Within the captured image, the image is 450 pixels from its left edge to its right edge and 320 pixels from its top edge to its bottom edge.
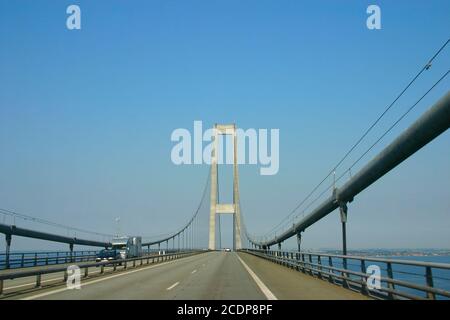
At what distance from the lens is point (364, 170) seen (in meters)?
24.1

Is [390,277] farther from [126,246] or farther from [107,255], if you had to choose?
[126,246]

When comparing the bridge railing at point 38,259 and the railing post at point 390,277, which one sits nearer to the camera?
the railing post at point 390,277

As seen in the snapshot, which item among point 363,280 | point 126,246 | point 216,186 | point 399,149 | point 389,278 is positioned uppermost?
point 216,186

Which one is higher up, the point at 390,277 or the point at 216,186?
the point at 216,186

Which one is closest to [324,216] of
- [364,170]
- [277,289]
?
[364,170]

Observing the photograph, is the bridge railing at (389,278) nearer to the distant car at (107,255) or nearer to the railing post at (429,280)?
the railing post at (429,280)

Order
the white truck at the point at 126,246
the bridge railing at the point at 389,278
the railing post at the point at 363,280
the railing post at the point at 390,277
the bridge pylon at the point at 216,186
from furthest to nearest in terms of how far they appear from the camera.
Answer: the bridge pylon at the point at 216,186
the white truck at the point at 126,246
the railing post at the point at 363,280
the railing post at the point at 390,277
the bridge railing at the point at 389,278

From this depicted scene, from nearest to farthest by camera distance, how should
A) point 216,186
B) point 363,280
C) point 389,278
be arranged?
1. point 389,278
2. point 363,280
3. point 216,186

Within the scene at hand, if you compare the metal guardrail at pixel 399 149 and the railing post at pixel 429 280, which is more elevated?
the metal guardrail at pixel 399 149

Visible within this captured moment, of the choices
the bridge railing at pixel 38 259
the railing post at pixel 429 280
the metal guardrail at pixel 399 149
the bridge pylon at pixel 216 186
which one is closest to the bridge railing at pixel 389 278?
the railing post at pixel 429 280

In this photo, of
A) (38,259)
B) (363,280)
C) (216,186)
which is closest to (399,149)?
(363,280)

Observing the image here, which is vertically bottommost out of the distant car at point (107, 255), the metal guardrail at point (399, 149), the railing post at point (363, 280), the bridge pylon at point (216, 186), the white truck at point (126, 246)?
the railing post at point (363, 280)
